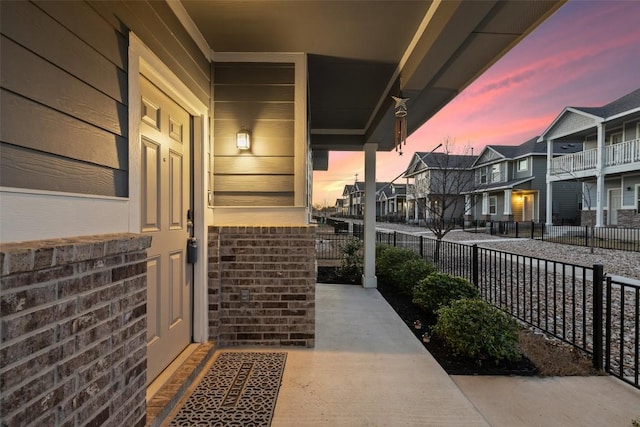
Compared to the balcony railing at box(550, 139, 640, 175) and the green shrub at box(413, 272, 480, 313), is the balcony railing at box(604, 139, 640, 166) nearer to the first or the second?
the balcony railing at box(550, 139, 640, 175)

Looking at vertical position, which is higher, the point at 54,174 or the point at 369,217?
the point at 54,174

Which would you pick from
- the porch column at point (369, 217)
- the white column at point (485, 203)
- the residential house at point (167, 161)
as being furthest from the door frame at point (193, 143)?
the white column at point (485, 203)

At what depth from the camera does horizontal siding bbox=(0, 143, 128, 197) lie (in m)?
0.97

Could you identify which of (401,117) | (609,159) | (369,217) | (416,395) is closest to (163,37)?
(401,117)

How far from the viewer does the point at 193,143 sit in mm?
2607

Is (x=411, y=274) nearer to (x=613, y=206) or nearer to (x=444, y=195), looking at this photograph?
(x=444, y=195)

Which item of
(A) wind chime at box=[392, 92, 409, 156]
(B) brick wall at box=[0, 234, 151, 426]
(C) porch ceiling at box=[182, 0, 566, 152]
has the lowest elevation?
(B) brick wall at box=[0, 234, 151, 426]

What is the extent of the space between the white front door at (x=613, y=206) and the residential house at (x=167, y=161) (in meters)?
16.2

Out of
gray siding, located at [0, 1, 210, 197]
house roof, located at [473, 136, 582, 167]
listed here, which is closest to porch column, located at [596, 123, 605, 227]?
house roof, located at [473, 136, 582, 167]

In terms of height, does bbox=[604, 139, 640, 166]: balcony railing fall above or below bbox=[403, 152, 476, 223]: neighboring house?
above

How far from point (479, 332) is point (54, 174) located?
10.1 ft

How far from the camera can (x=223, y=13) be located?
2.23 metres

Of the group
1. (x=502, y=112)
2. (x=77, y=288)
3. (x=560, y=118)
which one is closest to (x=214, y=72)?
(x=77, y=288)

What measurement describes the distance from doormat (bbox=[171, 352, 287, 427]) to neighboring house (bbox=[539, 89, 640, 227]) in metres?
14.6
